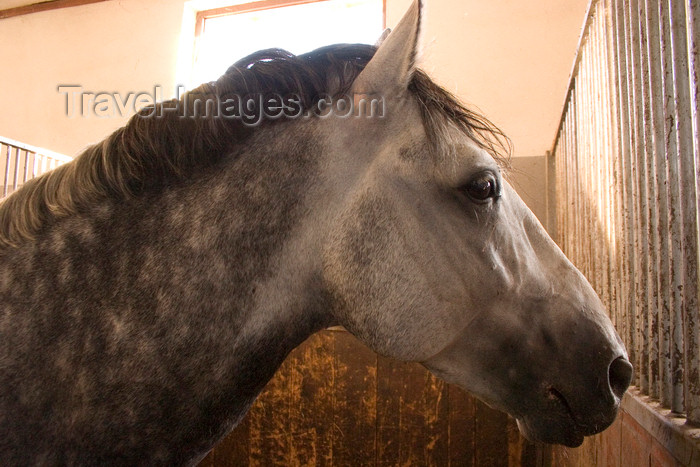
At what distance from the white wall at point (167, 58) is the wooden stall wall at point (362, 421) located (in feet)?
5.86

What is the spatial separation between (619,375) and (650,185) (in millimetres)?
495

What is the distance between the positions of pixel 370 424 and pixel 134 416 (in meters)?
2.25

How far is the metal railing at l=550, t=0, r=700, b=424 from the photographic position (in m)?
0.91

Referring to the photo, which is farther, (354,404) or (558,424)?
(354,404)

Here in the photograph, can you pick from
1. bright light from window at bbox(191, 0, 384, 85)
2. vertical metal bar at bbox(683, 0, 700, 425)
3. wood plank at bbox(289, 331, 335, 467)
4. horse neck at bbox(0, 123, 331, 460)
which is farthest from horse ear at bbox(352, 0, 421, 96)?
bright light from window at bbox(191, 0, 384, 85)

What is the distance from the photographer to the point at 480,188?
36.8 inches

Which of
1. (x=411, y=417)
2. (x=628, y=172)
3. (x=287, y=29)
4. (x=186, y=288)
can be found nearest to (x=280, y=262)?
(x=186, y=288)

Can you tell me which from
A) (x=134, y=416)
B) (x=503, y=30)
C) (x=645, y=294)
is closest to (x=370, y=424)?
(x=645, y=294)

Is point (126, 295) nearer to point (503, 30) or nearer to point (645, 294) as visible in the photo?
point (645, 294)

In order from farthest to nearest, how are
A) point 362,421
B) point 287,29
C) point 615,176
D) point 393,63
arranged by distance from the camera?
point 287,29 → point 362,421 → point 615,176 → point 393,63

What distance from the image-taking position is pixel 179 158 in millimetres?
914

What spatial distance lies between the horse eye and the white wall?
1671mm

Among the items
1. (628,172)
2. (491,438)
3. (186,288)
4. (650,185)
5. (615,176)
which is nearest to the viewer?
(186,288)

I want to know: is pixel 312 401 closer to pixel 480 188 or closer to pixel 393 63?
pixel 480 188
